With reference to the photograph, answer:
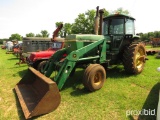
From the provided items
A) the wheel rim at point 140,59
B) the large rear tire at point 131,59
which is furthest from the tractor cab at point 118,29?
the wheel rim at point 140,59

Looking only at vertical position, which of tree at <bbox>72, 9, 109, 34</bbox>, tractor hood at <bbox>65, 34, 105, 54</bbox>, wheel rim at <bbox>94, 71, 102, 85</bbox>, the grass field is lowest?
the grass field

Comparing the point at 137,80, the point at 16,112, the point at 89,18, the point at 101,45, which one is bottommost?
the point at 16,112

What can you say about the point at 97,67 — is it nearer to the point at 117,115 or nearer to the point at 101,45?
the point at 101,45

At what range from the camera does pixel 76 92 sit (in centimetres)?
Result: 517

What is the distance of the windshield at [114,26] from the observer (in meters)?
6.79

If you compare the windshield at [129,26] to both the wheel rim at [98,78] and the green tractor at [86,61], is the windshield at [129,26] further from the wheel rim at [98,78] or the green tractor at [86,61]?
the wheel rim at [98,78]

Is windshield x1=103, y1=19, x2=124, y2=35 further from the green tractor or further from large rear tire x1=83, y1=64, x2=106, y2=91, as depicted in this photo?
large rear tire x1=83, y1=64, x2=106, y2=91

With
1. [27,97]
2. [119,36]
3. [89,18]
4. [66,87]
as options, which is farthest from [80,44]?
[89,18]

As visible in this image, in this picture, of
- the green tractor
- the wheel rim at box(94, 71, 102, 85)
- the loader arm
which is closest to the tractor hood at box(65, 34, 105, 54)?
the green tractor

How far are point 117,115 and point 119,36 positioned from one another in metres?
3.90

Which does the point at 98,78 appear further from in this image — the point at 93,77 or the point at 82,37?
the point at 82,37

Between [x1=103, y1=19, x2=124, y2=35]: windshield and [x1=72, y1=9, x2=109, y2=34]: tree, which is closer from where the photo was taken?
[x1=103, y1=19, x2=124, y2=35]: windshield

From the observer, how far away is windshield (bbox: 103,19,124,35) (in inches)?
267

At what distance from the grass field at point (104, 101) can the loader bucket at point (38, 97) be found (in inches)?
7.7
